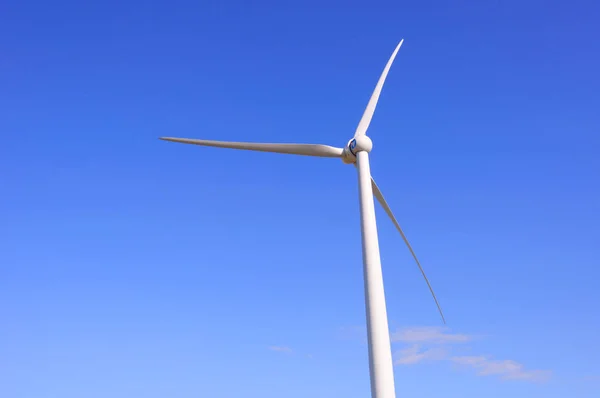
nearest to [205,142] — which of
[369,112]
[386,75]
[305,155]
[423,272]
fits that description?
[305,155]

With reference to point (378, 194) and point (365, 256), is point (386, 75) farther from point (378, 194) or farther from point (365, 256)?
point (365, 256)

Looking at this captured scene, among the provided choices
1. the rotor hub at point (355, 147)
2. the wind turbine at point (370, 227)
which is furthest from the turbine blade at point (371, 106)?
the rotor hub at point (355, 147)

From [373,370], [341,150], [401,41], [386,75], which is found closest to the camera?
[373,370]

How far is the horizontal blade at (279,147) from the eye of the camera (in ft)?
122

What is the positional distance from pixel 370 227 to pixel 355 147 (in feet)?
20.3

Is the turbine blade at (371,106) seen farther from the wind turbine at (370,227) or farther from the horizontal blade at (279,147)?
the horizontal blade at (279,147)

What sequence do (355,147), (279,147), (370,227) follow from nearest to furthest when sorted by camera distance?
(370,227) → (355,147) → (279,147)

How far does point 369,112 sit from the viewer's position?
38594 millimetres

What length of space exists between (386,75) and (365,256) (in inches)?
619

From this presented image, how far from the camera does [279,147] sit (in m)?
37.8

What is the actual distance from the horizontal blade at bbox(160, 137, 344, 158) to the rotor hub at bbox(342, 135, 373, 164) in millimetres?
845

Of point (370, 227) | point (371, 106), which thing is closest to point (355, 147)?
point (371, 106)

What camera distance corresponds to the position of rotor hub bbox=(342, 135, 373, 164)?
35.2 m

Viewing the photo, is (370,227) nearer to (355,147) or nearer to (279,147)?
(355,147)
